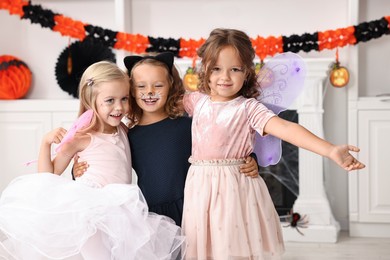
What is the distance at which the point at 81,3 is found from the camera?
409 centimetres

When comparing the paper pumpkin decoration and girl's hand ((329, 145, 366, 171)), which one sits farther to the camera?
the paper pumpkin decoration

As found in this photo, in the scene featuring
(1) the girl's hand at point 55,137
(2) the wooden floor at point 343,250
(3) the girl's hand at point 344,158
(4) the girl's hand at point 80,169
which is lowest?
(2) the wooden floor at point 343,250

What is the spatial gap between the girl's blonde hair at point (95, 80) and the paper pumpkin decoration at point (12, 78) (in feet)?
7.04

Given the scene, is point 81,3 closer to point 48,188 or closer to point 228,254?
Answer: point 48,188

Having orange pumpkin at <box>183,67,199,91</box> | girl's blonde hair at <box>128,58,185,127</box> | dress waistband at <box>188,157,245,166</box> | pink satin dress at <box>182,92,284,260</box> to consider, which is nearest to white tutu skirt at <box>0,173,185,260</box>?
pink satin dress at <box>182,92,284,260</box>

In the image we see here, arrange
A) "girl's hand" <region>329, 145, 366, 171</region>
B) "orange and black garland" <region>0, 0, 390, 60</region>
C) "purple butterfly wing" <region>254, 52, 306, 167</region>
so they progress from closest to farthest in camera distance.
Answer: "girl's hand" <region>329, 145, 366, 171</region>, "purple butterfly wing" <region>254, 52, 306, 167</region>, "orange and black garland" <region>0, 0, 390, 60</region>

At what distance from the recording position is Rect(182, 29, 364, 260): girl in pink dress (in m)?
1.82

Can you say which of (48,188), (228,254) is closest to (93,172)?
(48,188)

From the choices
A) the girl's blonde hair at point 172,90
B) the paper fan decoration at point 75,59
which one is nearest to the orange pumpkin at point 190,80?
the paper fan decoration at point 75,59

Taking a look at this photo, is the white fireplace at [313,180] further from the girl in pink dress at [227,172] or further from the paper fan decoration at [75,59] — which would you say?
the girl in pink dress at [227,172]

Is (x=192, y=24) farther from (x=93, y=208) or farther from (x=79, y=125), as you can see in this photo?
(x=93, y=208)

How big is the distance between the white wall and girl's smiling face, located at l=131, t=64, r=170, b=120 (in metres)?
1.92

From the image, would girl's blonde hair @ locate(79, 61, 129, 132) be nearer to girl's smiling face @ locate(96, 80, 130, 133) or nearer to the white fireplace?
girl's smiling face @ locate(96, 80, 130, 133)

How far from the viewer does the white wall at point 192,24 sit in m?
3.86
